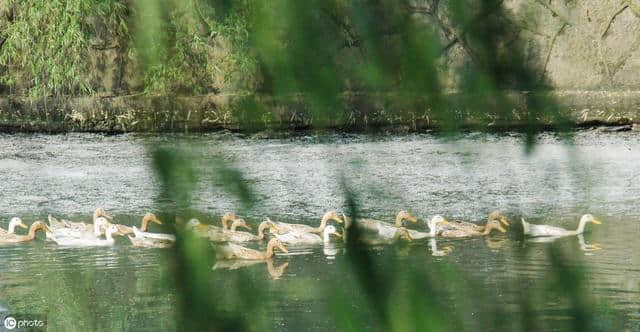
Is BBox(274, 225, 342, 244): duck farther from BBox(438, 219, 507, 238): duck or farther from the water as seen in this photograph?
BBox(438, 219, 507, 238): duck

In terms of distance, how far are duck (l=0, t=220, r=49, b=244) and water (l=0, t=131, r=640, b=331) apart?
0.37ft

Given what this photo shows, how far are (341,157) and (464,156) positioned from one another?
0.12m

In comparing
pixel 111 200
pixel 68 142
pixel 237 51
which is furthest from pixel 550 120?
pixel 68 142

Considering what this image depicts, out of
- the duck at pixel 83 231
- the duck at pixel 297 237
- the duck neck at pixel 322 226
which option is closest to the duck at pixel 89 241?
the duck at pixel 83 231

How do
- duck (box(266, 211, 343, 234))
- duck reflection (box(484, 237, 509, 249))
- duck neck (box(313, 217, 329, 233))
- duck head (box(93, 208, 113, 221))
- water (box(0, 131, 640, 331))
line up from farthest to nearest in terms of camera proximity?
duck head (box(93, 208, 113, 221)) < duck (box(266, 211, 343, 234)) < duck neck (box(313, 217, 329, 233)) < duck reflection (box(484, 237, 509, 249)) < water (box(0, 131, 640, 331))

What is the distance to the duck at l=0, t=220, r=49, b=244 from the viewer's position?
6.07m

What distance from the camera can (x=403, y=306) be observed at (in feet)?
2.14

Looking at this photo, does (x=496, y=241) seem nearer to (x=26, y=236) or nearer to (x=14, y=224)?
(x=26, y=236)

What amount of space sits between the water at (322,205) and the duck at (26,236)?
0.37ft

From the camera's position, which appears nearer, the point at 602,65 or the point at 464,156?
the point at 464,156

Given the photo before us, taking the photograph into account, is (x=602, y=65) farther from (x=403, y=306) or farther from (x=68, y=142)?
(x=68, y=142)

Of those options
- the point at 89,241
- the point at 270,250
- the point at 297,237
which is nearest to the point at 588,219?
the point at 297,237

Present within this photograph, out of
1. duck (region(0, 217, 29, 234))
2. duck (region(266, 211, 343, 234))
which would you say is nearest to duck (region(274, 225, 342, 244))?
duck (region(266, 211, 343, 234))

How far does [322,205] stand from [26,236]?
164cm
